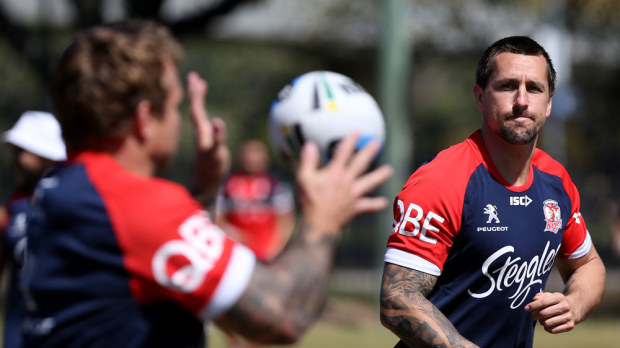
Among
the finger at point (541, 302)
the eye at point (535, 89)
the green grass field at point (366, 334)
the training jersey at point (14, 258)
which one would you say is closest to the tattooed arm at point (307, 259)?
the finger at point (541, 302)

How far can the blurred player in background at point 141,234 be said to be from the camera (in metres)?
2.35

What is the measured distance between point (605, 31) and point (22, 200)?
60.0ft

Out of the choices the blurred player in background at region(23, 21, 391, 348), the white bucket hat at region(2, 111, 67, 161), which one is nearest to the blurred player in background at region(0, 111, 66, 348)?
the white bucket hat at region(2, 111, 67, 161)

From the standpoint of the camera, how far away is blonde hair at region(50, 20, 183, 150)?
2393 millimetres

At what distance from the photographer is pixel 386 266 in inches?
144

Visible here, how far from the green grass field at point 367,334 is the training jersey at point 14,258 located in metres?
5.08

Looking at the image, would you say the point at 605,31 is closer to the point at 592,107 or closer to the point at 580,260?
the point at 592,107

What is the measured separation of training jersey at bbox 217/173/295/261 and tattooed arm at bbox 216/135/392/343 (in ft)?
31.1

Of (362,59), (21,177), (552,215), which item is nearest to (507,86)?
(552,215)

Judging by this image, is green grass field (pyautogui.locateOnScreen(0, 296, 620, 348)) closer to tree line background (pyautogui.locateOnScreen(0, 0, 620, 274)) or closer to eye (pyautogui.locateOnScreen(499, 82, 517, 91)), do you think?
tree line background (pyautogui.locateOnScreen(0, 0, 620, 274))

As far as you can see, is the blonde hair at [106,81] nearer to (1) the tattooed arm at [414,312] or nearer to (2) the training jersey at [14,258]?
(1) the tattooed arm at [414,312]

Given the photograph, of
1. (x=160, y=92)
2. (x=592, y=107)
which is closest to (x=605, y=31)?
(x=592, y=107)

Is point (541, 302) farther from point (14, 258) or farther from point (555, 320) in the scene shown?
point (14, 258)

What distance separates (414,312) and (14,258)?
248 cm
